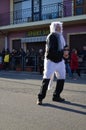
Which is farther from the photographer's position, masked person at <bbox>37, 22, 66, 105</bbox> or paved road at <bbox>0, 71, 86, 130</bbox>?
masked person at <bbox>37, 22, 66, 105</bbox>

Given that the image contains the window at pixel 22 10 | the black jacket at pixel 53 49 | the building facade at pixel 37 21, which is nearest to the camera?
the black jacket at pixel 53 49

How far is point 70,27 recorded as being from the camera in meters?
24.4

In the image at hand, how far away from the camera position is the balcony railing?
2443cm

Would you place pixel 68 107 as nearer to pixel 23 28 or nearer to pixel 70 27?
pixel 70 27

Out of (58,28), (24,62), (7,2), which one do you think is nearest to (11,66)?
(24,62)

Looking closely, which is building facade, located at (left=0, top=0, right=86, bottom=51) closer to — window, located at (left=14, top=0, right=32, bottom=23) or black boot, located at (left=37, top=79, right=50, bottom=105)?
window, located at (left=14, top=0, right=32, bottom=23)

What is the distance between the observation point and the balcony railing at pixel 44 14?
2443 centimetres

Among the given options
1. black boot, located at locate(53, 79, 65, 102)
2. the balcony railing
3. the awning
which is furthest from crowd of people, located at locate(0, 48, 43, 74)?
black boot, located at locate(53, 79, 65, 102)

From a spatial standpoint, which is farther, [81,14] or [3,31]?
[3,31]

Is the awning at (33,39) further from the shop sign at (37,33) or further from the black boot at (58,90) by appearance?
the black boot at (58,90)

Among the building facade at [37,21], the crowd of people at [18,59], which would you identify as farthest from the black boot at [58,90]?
the crowd of people at [18,59]

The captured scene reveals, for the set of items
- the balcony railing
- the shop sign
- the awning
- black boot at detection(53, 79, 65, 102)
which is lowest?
black boot at detection(53, 79, 65, 102)

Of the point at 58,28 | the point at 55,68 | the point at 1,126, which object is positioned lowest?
the point at 1,126

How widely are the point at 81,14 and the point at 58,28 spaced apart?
15474 millimetres
